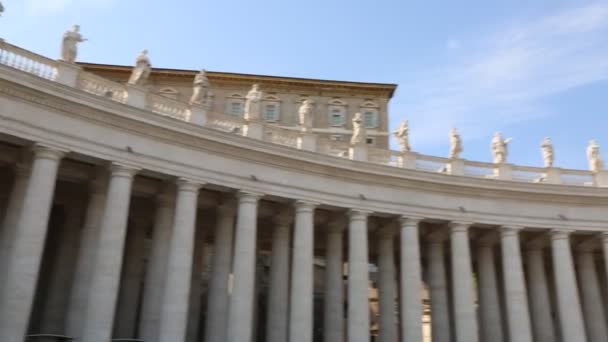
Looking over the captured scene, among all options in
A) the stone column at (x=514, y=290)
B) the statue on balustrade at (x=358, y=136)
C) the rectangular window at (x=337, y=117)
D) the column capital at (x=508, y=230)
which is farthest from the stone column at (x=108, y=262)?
the rectangular window at (x=337, y=117)

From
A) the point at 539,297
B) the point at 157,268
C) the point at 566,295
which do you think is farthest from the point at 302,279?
the point at 539,297

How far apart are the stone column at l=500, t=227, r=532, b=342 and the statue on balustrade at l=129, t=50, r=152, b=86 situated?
26.4 meters

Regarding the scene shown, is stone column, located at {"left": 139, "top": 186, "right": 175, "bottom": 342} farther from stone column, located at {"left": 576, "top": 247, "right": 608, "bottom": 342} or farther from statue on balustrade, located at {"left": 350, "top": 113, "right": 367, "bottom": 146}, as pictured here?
stone column, located at {"left": 576, "top": 247, "right": 608, "bottom": 342}

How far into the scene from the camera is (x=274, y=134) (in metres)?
41.4

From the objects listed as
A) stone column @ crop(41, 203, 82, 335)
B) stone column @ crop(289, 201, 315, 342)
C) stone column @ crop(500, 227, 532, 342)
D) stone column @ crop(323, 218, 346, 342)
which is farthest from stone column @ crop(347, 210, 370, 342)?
stone column @ crop(41, 203, 82, 335)

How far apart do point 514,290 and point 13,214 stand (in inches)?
1246

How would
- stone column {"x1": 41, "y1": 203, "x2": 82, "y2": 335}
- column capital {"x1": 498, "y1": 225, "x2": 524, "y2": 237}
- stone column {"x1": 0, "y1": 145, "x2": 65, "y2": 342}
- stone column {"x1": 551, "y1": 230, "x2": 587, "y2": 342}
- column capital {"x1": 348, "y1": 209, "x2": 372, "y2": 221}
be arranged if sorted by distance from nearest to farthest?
stone column {"x1": 0, "y1": 145, "x2": 65, "y2": 342}
stone column {"x1": 41, "y1": 203, "x2": 82, "y2": 335}
column capital {"x1": 348, "y1": 209, "x2": 372, "y2": 221}
stone column {"x1": 551, "y1": 230, "x2": 587, "y2": 342}
column capital {"x1": 498, "y1": 225, "x2": 524, "y2": 237}

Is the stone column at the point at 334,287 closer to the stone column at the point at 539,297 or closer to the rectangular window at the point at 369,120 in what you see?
the stone column at the point at 539,297

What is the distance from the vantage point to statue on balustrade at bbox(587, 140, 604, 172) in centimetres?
4894

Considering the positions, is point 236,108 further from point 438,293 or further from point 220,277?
point 220,277

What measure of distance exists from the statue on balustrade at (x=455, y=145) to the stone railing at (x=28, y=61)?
27855 millimetres

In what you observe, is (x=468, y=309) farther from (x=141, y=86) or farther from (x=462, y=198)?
(x=141, y=86)

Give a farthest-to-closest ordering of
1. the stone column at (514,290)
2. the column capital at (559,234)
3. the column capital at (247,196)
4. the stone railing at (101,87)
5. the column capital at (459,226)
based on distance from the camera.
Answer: the column capital at (559,234), the column capital at (459,226), the stone column at (514,290), the column capital at (247,196), the stone railing at (101,87)

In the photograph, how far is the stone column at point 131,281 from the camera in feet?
131
